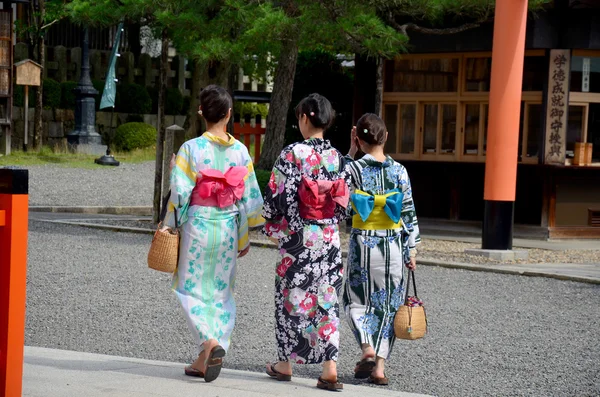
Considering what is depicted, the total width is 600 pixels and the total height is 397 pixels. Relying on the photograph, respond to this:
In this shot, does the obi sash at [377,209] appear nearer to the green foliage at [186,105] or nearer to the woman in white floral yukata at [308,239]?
the woman in white floral yukata at [308,239]

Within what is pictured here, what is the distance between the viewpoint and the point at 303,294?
19.1 feet

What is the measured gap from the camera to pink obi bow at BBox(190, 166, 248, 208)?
590cm

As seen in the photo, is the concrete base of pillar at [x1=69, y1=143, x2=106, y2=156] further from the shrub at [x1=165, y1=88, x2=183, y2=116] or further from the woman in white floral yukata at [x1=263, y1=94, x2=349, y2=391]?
the woman in white floral yukata at [x1=263, y1=94, x2=349, y2=391]

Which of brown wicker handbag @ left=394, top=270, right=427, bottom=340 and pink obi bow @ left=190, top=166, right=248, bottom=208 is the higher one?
pink obi bow @ left=190, top=166, right=248, bottom=208

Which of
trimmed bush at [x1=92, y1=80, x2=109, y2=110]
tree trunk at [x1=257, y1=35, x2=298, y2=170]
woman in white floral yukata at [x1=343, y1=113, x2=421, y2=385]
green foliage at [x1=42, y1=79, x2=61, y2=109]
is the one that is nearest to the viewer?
woman in white floral yukata at [x1=343, y1=113, x2=421, y2=385]

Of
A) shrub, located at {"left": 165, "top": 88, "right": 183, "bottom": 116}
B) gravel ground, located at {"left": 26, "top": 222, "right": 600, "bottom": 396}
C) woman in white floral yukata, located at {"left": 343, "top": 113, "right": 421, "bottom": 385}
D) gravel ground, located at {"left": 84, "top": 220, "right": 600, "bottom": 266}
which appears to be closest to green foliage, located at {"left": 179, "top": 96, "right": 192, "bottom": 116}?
shrub, located at {"left": 165, "top": 88, "right": 183, "bottom": 116}

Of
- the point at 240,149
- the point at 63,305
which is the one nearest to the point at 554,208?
the point at 63,305

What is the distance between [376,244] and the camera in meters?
6.19

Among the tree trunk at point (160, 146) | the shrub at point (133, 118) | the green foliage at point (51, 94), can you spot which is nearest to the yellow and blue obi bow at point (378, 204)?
the tree trunk at point (160, 146)

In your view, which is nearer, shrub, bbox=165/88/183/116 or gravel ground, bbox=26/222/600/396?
gravel ground, bbox=26/222/600/396

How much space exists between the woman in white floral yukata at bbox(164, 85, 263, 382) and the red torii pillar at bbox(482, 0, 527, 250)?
709cm

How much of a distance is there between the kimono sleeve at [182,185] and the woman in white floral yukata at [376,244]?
0.98m

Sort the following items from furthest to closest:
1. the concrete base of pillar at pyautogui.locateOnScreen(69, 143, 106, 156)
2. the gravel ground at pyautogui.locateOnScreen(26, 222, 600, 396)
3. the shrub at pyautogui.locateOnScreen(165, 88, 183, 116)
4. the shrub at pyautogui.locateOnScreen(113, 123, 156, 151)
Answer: the shrub at pyautogui.locateOnScreen(165, 88, 183, 116), the shrub at pyautogui.locateOnScreen(113, 123, 156, 151), the concrete base of pillar at pyautogui.locateOnScreen(69, 143, 106, 156), the gravel ground at pyautogui.locateOnScreen(26, 222, 600, 396)

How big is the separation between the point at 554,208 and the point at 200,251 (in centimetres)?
1009
